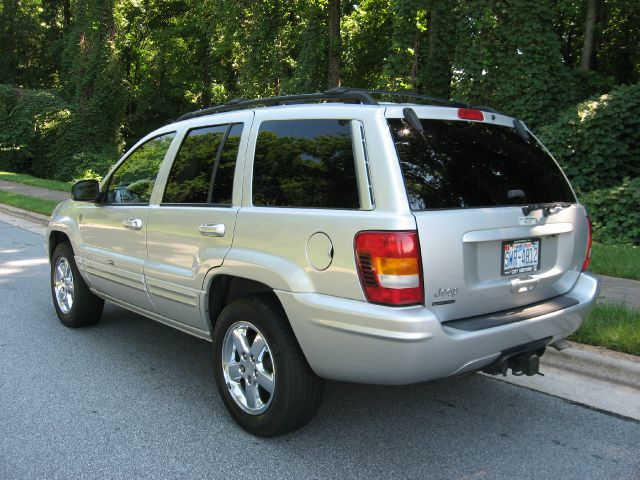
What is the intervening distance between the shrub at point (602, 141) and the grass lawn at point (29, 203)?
37.9ft

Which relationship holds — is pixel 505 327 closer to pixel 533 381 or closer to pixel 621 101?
pixel 533 381

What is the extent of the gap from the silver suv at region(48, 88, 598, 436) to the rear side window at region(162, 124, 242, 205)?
0.01 metres

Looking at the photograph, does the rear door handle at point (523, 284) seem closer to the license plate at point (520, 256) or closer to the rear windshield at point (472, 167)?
the license plate at point (520, 256)

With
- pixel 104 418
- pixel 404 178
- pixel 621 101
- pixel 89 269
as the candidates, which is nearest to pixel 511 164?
pixel 404 178

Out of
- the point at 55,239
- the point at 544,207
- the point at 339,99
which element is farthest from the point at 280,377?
the point at 55,239

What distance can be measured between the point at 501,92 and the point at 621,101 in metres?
3.15

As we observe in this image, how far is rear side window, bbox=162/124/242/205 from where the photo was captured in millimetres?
3787

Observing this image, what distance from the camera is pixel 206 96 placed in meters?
36.1

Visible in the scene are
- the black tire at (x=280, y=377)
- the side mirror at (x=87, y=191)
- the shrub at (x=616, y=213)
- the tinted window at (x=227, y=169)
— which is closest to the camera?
the black tire at (x=280, y=377)

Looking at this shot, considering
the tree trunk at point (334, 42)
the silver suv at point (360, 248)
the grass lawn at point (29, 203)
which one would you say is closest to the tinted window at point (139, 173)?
the silver suv at point (360, 248)

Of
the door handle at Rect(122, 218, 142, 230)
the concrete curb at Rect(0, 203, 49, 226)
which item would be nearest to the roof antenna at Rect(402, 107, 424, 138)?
the door handle at Rect(122, 218, 142, 230)

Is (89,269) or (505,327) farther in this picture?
(89,269)

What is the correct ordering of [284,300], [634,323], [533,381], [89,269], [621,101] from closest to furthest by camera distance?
[284,300] → [533,381] → [634,323] → [89,269] → [621,101]

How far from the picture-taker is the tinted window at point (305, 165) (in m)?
3.10
